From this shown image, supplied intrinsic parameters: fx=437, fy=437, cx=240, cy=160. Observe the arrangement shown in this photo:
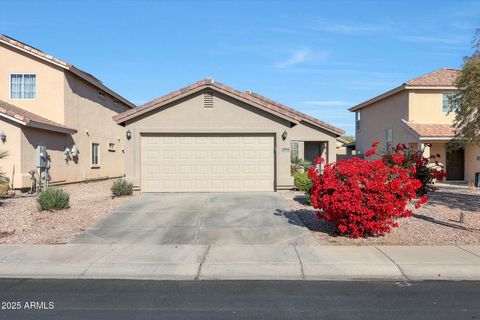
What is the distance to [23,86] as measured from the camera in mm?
20359

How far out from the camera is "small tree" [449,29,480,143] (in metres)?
12.8

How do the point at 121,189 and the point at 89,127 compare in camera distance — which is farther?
the point at 89,127

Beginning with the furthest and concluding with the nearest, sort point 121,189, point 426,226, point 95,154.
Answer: point 95,154 → point 121,189 → point 426,226

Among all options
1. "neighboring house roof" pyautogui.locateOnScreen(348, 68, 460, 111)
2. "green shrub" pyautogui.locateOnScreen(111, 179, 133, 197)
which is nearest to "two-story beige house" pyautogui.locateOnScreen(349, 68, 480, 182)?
"neighboring house roof" pyautogui.locateOnScreen(348, 68, 460, 111)

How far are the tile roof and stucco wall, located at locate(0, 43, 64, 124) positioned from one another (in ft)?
60.5

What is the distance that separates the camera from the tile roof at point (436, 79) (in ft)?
80.9

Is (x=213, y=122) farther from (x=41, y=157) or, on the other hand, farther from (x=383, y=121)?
(x=383, y=121)

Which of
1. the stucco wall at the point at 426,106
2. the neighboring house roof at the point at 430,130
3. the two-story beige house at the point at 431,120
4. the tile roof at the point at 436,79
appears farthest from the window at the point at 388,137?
the tile roof at the point at 436,79

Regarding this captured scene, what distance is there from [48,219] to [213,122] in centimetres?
675

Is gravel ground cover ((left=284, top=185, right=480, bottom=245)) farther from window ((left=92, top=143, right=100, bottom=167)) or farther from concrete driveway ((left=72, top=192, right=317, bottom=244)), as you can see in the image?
window ((left=92, top=143, right=100, bottom=167))

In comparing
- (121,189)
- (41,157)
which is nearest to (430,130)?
(121,189)

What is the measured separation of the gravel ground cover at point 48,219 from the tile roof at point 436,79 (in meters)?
18.1
